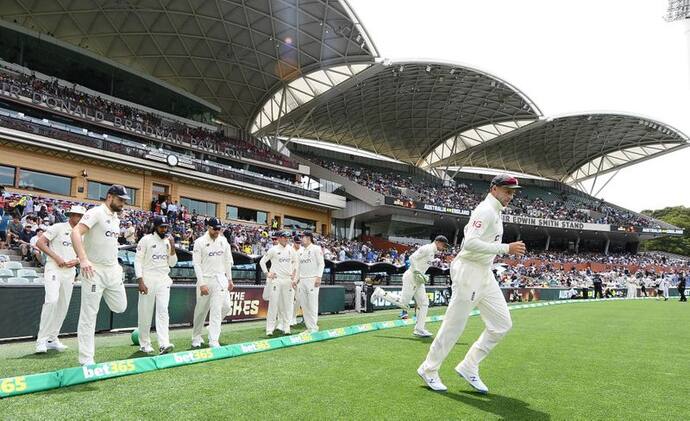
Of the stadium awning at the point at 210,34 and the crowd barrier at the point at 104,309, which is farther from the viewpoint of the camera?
the stadium awning at the point at 210,34

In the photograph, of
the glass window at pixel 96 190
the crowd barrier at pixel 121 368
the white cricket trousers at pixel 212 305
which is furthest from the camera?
the glass window at pixel 96 190

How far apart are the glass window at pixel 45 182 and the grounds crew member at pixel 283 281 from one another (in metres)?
23.1

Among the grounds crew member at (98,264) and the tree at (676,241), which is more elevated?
the tree at (676,241)

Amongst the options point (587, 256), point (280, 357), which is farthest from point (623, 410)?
point (587, 256)

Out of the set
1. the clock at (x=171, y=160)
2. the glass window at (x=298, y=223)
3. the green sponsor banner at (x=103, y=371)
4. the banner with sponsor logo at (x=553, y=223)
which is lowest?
the green sponsor banner at (x=103, y=371)

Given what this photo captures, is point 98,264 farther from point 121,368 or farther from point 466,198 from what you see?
point 466,198

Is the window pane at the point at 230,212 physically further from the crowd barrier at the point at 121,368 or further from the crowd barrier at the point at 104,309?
the crowd barrier at the point at 121,368

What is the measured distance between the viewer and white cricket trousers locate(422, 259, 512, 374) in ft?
17.2

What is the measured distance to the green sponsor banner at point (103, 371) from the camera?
520 cm

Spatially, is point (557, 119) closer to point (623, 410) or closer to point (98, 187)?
point (98, 187)

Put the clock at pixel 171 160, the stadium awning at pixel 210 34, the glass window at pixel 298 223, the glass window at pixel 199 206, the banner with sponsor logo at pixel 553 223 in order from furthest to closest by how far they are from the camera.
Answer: the banner with sponsor logo at pixel 553 223 < the glass window at pixel 298 223 < the glass window at pixel 199 206 < the clock at pixel 171 160 < the stadium awning at pixel 210 34

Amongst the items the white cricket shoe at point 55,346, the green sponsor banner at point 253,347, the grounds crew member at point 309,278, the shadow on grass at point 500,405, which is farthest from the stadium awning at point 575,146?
the shadow on grass at point 500,405

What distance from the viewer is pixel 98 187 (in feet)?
103

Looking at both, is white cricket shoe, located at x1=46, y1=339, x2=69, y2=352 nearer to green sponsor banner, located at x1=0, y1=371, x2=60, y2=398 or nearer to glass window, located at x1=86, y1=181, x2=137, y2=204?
green sponsor banner, located at x1=0, y1=371, x2=60, y2=398
